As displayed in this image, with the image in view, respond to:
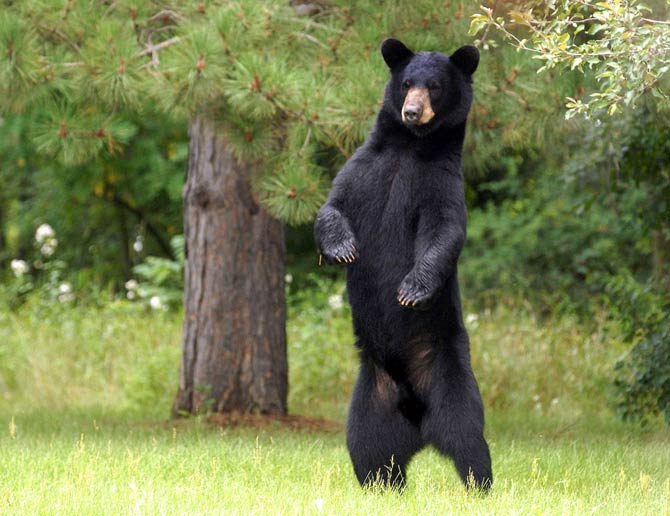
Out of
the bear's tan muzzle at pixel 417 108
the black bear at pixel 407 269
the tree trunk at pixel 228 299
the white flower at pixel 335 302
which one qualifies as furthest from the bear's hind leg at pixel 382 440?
the white flower at pixel 335 302

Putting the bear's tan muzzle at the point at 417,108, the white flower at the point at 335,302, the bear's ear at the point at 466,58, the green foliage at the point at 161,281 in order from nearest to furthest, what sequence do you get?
the bear's tan muzzle at the point at 417,108
the bear's ear at the point at 466,58
the white flower at the point at 335,302
the green foliage at the point at 161,281

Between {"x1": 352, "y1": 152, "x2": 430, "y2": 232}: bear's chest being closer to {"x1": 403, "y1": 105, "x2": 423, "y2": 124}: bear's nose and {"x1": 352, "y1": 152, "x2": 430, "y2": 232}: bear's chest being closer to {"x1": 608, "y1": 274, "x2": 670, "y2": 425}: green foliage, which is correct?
{"x1": 403, "y1": 105, "x2": 423, "y2": 124}: bear's nose

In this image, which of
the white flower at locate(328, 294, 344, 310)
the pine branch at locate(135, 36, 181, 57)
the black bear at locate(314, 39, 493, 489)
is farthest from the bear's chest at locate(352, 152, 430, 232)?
the white flower at locate(328, 294, 344, 310)

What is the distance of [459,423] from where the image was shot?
4.63 metres

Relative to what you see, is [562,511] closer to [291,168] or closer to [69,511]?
[69,511]

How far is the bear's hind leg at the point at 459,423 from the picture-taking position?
4617 millimetres

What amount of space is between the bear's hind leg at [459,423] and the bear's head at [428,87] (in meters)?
1.08

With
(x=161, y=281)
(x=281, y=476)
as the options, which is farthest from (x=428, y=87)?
(x=161, y=281)

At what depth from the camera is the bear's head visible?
480cm

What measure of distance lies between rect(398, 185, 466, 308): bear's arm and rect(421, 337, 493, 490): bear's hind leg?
390mm

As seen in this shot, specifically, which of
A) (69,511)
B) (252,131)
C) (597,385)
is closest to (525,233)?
(597,385)

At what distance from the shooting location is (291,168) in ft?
20.7

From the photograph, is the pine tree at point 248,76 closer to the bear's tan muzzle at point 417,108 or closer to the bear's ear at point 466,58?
the bear's ear at point 466,58

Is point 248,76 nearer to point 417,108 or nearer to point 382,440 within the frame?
point 417,108
